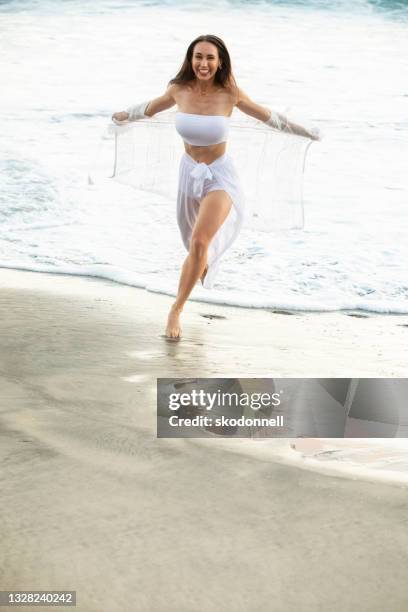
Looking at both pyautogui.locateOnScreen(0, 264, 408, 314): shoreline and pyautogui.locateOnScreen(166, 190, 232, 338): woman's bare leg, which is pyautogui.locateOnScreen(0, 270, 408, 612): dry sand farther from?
pyautogui.locateOnScreen(0, 264, 408, 314): shoreline

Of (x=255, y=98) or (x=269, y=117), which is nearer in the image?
(x=269, y=117)

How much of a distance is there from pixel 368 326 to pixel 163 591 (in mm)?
3544

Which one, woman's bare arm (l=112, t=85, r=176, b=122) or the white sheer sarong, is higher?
woman's bare arm (l=112, t=85, r=176, b=122)

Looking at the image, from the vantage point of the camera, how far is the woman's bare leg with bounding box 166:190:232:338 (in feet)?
15.4

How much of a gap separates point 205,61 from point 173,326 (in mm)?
1322

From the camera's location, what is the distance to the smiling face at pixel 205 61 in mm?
4500

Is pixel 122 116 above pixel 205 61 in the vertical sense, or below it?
below

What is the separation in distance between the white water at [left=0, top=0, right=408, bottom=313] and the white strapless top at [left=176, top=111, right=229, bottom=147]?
850 mm

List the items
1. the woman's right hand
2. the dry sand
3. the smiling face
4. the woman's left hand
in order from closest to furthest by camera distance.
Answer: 1. the dry sand
2. the smiling face
3. the woman's left hand
4. the woman's right hand

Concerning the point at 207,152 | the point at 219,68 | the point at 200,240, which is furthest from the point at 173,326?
the point at 219,68

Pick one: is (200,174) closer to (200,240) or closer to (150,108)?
(200,240)

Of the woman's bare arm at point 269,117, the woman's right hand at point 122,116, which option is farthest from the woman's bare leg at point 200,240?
the woman's right hand at point 122,116

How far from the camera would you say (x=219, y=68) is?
4.63 m

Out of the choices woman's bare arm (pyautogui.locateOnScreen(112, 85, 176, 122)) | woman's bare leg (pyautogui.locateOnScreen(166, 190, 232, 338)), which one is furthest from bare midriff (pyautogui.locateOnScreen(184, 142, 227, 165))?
woman's bare arm (pyautogui.locateOnScreen(112, 85, 176, 122))
